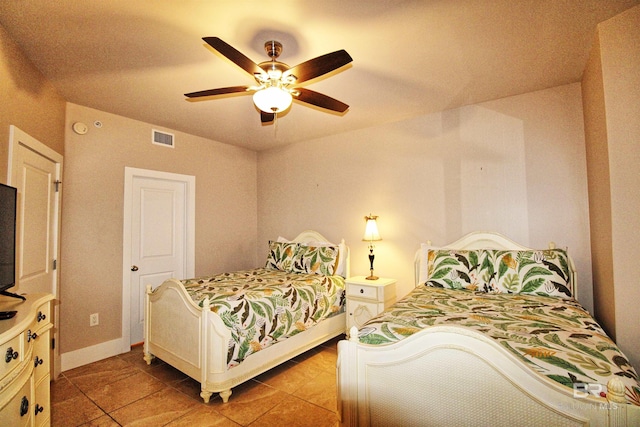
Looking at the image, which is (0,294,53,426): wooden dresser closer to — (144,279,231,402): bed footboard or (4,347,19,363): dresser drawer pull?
(4,347,19,363): dresser drawer pull

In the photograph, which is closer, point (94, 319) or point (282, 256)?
point (94, 319)

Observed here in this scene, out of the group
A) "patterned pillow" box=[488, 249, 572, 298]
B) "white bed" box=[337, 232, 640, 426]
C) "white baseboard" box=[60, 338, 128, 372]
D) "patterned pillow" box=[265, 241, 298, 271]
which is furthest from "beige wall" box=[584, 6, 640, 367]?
"white baseboard" box=[60, 338, 128, 372]

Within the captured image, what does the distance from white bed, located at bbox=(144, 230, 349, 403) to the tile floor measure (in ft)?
0.44

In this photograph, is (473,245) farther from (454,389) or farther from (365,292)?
(454,389)

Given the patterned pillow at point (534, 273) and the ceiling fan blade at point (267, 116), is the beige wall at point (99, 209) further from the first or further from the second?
the patterned pillow at point (534, 273)

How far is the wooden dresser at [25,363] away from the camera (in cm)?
108

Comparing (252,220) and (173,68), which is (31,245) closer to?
(173,68)

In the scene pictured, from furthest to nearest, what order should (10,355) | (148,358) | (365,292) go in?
(365,292) < (148,358) < (10,355)

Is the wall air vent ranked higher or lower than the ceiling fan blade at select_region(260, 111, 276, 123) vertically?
higher

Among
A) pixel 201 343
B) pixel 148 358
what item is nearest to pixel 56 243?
pixel 148 358

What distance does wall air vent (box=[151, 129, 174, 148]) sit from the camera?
A: 357cm

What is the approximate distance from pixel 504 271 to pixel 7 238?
3.21 m

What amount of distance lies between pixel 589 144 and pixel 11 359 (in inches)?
146

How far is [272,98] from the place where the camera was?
178cm
